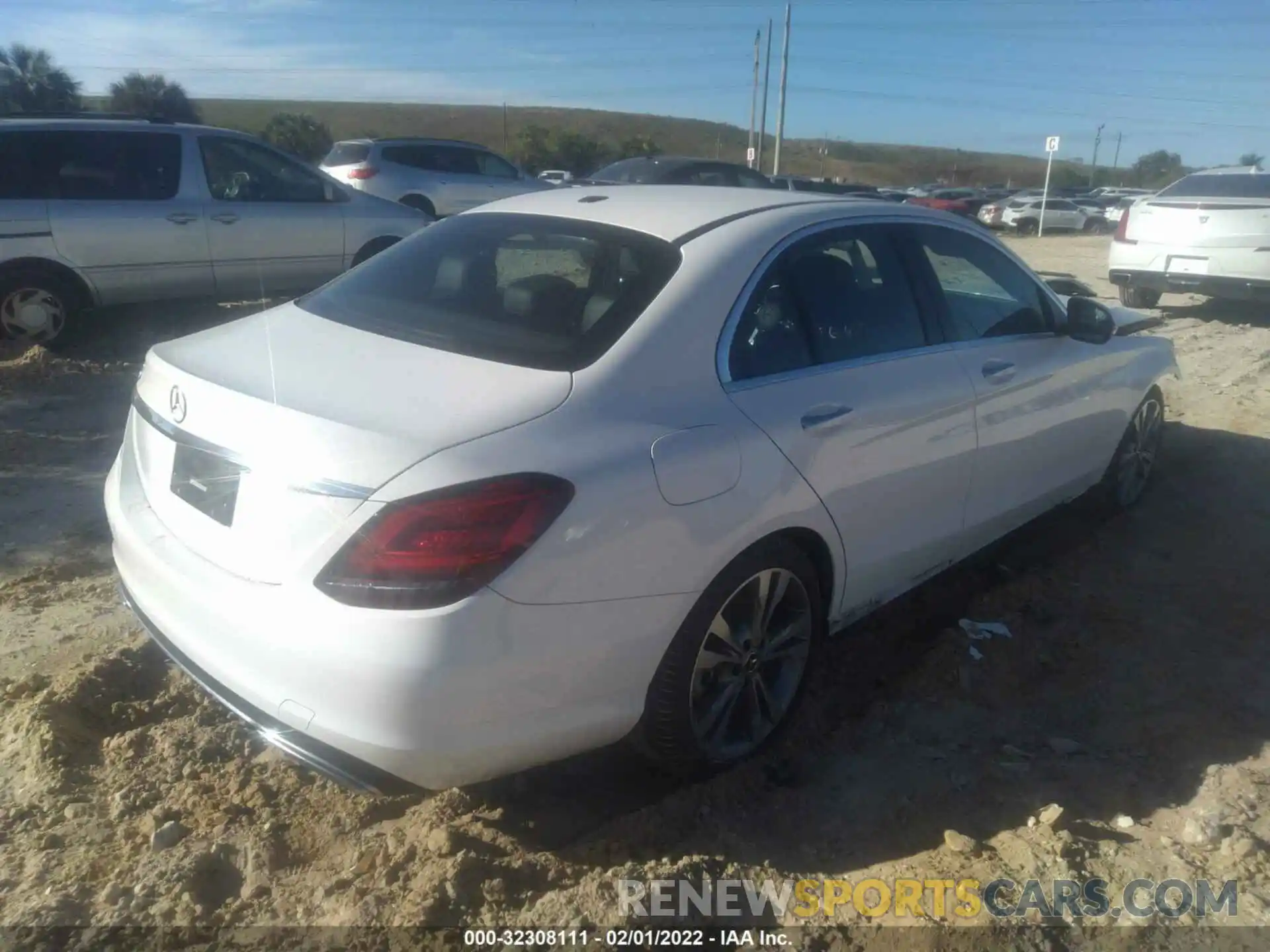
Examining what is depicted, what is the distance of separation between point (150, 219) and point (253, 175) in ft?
3.26

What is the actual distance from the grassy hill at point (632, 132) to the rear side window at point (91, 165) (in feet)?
183

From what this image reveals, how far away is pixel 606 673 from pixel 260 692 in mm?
823

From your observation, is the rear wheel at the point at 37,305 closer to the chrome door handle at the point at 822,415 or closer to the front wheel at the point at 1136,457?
the chrome door handle at the point at 822,415

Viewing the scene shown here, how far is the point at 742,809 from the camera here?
297 centimetres

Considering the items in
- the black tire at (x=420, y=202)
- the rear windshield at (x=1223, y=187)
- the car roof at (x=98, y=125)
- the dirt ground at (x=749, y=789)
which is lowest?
the dirt ground at (x=749, y=789)

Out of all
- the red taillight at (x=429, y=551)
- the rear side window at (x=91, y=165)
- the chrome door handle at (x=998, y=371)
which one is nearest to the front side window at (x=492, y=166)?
the rear side window at (x=91, y=165)

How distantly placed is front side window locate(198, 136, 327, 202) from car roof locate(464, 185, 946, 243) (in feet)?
17.2

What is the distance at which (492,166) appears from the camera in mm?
16812

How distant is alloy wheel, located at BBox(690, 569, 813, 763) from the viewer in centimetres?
291

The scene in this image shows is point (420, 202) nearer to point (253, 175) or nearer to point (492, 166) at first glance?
point (492, 166)

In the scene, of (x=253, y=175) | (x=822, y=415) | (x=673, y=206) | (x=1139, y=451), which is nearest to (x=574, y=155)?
(x=253, y=175)

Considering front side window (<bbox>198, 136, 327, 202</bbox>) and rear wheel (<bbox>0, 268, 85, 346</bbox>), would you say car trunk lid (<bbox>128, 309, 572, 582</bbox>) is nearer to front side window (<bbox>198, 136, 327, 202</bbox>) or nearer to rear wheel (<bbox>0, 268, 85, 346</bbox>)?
rear wheel (<bbox>0, 268, 85, 346</bbox>)

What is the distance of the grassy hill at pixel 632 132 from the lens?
7581cm

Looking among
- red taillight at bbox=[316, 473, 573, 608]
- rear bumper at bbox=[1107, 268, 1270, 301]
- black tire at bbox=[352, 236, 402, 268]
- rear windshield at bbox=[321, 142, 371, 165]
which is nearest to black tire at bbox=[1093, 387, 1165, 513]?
red taillight at bbox=[316, 473, 573, 608]
